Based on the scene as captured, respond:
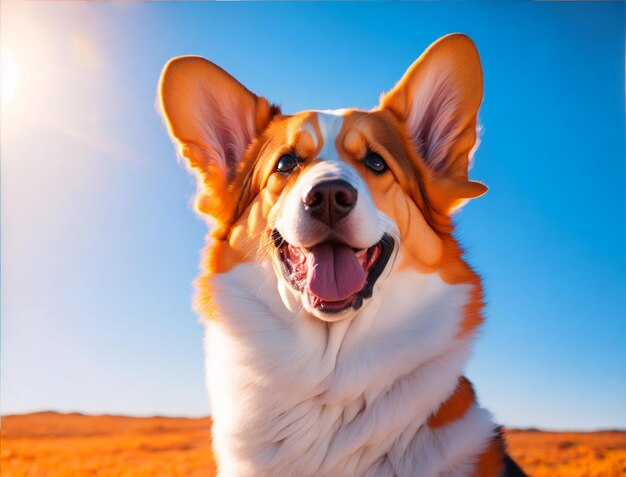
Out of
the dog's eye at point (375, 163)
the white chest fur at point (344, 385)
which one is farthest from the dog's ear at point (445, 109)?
the white chest fur at point (344, 385)

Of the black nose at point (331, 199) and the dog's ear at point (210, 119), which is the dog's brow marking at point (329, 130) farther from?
the dog's ear at point (210, 119)

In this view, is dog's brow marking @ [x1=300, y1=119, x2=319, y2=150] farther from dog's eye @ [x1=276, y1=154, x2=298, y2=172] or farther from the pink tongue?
the pink tongue

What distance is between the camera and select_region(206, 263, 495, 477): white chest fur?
2.98m

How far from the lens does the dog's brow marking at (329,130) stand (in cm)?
339

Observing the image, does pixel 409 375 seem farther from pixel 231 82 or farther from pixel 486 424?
pixel 231 82

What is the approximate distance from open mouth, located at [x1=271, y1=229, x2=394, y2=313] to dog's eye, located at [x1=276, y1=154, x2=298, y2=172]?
434 millimetres

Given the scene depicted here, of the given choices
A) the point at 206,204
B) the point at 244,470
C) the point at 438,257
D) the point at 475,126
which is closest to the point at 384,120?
the point at 475,126

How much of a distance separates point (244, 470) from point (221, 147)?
2.07 m

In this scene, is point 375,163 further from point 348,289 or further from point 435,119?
point 348,289

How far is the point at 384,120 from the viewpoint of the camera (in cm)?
375

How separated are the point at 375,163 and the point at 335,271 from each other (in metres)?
0.74

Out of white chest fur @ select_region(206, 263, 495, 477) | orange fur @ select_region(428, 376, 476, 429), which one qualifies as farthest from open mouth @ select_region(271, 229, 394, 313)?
orange fur @ select_region(428, 376, 476, 429)

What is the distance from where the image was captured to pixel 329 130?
3.48 m

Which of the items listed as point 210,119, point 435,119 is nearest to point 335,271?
point 435,119
